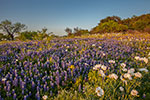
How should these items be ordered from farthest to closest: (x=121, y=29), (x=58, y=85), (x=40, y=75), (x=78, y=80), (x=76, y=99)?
1. (x=121, y=29)
2. (x=40, y=75)
3. (x=78, y=80)
4. (x=58, y=85)
5. (x=76, y=99)

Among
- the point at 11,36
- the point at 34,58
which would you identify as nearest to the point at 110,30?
the point at 34,58

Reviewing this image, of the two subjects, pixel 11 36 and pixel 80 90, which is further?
pixel 11 36

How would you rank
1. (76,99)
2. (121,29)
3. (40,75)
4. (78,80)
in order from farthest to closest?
(121,29) < (40,75) < (78,80) < (76,99)

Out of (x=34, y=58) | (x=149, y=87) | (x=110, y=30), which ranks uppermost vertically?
(x=110, y=30)

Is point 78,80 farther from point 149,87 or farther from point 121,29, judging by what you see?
point 121,29

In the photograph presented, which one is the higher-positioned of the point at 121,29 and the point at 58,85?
the point at 121,29

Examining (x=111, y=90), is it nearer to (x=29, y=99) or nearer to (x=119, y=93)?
(x=119, y=93)

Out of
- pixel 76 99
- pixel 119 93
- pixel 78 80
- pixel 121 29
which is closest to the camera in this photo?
pixel 76 99

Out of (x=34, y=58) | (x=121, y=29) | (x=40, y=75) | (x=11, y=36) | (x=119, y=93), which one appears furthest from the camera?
(x=11, y=36)

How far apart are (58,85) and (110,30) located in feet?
70.3

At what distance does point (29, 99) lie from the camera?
7.54 feet

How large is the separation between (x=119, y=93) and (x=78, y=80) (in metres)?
0.90

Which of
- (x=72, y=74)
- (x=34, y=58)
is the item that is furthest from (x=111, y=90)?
(x=34, y=58)

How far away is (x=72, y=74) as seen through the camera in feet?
9.89
